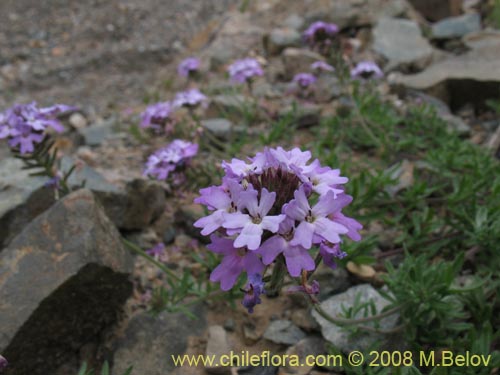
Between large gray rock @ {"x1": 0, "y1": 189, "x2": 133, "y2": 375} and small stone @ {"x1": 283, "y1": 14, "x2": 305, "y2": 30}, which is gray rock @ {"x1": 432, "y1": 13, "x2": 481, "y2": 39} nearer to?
small stone @ {"x1": 283, "y1": 14, "x2": 305, "y2": 30}

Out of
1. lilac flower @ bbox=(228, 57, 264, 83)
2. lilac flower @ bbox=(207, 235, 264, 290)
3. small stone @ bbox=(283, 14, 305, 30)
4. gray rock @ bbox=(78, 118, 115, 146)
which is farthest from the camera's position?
small stone @ bbox=(283, 14, 305, 30)

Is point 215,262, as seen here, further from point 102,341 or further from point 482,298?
point 482,298

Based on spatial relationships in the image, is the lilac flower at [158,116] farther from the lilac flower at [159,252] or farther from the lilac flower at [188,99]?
the lilac flower at [159,252]

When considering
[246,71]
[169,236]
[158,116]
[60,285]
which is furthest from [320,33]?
[60,285]

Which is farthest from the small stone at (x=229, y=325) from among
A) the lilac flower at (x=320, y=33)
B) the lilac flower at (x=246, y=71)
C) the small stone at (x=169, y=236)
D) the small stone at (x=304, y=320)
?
the lilac flower at (x=320, y=33)

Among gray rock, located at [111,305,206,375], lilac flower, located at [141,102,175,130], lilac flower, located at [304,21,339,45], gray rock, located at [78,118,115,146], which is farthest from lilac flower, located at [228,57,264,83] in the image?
gray rock, located at [111,305,206,375]

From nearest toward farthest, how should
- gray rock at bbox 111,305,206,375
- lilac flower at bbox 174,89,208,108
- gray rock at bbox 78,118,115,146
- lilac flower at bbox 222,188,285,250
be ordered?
1. lilac flower at bbox 222,188,285,250
2. gray rock at bbox 111,305,206,375
3. lilac flower at bbox 174,89,208,108
4. gray rock at bbox 78,118,115,146

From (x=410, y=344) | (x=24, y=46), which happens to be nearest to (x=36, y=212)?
(x=410, y=344)

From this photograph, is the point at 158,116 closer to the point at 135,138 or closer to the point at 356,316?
the point at 135,138
